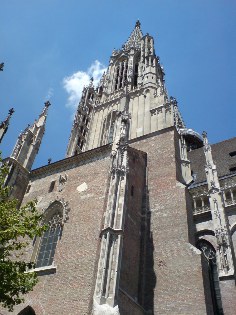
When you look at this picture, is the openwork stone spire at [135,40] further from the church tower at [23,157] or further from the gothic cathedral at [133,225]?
the church tower at [23,157]

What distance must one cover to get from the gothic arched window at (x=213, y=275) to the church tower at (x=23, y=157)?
9.37 meters

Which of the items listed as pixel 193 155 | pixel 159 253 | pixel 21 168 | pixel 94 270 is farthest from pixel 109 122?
pixel 94 270

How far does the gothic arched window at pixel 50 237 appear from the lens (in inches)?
576

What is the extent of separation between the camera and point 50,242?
15.1 metres

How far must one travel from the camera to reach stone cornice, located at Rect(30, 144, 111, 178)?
17.2 m

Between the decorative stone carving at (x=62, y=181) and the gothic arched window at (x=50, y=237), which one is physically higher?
the decorative stone carving at (x=62, y=181)

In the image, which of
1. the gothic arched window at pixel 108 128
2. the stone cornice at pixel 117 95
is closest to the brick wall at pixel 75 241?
the gothic arched window at pixel 108 128

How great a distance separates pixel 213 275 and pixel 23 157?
37.8ft

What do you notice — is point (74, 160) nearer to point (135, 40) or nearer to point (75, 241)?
point (75, 241)

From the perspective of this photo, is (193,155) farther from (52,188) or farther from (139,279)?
(139,279)

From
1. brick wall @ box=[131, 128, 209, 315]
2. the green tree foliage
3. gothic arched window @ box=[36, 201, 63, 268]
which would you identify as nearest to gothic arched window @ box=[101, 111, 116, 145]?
brick wall @ box=[131, 128, 209, 315]

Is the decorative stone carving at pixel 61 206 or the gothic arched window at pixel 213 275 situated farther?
the decorative stone carving at pixel 61 206

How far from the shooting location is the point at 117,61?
1261 inches

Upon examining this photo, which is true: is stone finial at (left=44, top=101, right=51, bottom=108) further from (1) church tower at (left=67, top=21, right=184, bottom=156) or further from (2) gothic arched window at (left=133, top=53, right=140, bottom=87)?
(2) gothic arched window at (left=133, top=53, right=140, bottom=87)
